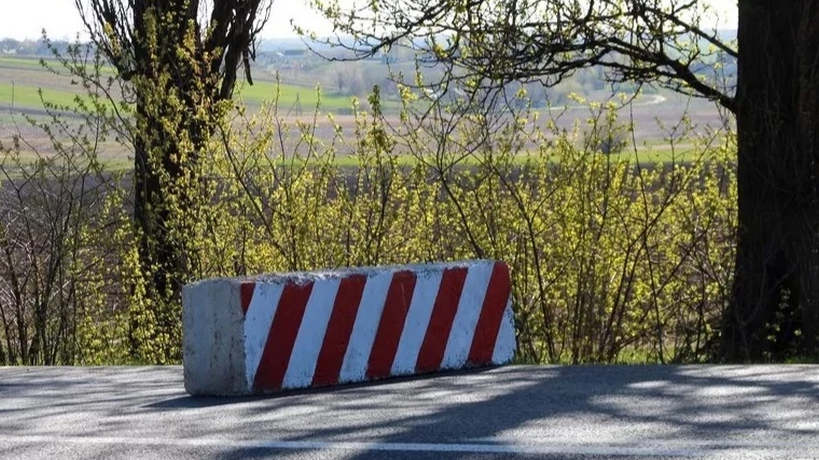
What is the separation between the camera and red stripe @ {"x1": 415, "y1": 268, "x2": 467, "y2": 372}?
916 centimetres

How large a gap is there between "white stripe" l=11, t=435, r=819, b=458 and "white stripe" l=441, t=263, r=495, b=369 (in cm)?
255

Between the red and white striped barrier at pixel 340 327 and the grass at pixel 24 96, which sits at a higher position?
the red and white striped barrier at pixel 340 327

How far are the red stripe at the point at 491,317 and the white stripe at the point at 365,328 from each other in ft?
2.19

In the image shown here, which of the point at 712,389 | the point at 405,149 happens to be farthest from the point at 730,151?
the point at 712,389

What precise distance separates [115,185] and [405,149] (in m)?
3.34

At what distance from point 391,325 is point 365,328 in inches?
6.7

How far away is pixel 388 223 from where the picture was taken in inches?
589

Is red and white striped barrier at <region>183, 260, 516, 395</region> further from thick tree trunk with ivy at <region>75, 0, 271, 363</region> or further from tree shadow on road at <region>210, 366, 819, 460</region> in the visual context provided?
thick tree trunk with ivy at <region>75, 0, 271, 363</region>

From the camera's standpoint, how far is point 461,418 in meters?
7.27

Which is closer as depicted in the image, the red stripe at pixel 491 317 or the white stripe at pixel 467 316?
the white stripe at pixel 467 316

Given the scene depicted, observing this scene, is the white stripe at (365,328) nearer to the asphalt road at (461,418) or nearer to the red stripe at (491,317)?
the asphalt road at (461,418)

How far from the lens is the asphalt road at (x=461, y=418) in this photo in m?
6.47

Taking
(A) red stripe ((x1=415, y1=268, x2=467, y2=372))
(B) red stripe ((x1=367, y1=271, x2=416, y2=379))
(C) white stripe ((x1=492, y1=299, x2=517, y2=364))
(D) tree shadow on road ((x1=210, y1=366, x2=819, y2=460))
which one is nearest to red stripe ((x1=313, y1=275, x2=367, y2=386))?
(B) red stripe ((x1=367, y1=271, x2=416, y2=379))

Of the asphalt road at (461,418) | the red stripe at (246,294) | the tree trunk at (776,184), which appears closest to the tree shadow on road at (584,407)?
the asphalt road at (461,418)
